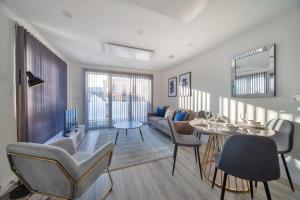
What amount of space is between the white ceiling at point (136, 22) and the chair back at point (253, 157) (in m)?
1.71

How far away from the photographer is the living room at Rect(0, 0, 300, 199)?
3.70 ft

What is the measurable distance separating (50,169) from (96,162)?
38 cm

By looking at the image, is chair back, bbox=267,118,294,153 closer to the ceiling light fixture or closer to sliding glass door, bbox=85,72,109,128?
the ceiling light fixture

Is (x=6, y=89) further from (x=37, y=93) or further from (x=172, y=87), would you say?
(x=172, y=87)

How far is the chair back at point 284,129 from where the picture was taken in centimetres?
157

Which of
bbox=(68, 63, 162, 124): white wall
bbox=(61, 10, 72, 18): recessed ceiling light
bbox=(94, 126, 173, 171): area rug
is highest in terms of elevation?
bbox=(61, 10, 72, 18): recessed ceiling light

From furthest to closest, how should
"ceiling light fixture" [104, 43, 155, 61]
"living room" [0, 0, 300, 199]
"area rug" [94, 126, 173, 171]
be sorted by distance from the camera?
"ceiling light fixture" [104, 43, 155, 61] < "area rug" [94, 126, 173, 171] < "living room" [0, 0, 300, 199]

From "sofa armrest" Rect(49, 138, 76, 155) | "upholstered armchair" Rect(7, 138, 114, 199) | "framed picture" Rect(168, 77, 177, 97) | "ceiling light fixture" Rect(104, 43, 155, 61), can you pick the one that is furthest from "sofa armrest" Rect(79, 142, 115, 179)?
"framed picture" Rect(168, 77, 177, 97)

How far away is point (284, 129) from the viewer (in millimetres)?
1688

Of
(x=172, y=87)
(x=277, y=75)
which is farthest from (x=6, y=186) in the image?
(x=172, y=87)

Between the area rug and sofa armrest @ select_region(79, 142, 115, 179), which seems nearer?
sofa armrest @ select_region(79, 142, 115, 179)

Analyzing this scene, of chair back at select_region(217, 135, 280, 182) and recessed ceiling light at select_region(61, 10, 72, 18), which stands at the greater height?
recessed ceiling light at select_region(61, 10, 72, 18)

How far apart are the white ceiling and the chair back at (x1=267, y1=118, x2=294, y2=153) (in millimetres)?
1641

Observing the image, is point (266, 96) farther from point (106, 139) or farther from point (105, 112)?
point (105, 112)
